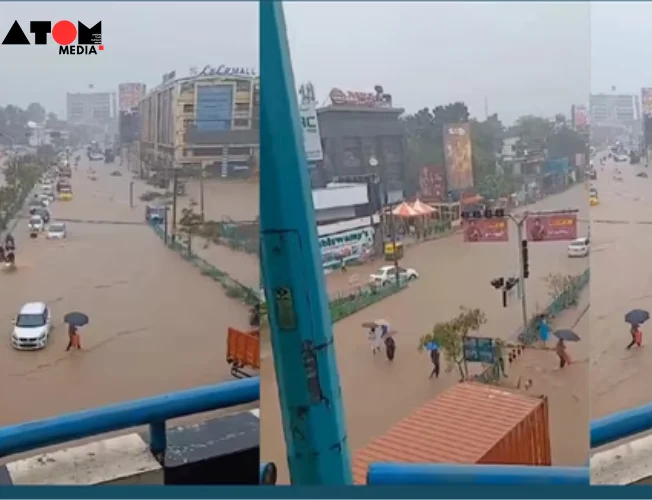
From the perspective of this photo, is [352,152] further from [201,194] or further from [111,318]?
[111,318]

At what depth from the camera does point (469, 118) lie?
2035 mm

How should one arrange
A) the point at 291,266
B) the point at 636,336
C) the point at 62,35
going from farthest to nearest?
the point at 636,336, the point at 62,35, the point at 291,266

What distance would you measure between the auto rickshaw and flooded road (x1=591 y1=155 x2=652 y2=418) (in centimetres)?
58

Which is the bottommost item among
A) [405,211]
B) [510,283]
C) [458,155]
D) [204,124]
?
[510,283]

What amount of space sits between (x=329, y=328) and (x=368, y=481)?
1.44ft

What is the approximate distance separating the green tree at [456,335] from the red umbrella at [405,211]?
0.32 metres

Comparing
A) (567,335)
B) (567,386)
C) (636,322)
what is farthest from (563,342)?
(636,322)

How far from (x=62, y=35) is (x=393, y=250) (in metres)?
1.13

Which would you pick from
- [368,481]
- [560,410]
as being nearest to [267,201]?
[368,481]

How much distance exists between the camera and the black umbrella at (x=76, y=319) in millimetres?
2051

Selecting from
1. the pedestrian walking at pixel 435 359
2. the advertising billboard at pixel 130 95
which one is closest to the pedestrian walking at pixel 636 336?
the pedestrian walking at pixel 435 359

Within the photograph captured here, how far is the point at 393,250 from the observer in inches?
82.9

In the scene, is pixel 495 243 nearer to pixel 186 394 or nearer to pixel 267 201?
pixel 267 201

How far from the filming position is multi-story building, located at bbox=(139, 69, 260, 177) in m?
1.91
